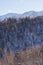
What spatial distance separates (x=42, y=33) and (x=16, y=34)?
2.07m

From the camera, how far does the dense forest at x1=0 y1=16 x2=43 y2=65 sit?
49.3ft

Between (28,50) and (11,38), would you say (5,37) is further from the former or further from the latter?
(28,50)

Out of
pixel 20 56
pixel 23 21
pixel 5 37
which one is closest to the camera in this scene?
pixel 20 56

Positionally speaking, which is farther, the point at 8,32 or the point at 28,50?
the point at 8,32

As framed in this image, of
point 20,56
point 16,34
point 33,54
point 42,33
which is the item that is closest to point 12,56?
point 20,56

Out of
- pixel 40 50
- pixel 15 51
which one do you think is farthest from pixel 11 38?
pixel 40 50

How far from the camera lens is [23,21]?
17.9 m

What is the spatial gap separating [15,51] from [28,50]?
0.90m

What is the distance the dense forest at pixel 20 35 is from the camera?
15.0 meters

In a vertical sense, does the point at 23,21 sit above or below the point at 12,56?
above

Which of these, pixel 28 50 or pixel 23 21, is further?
pixel 23 21

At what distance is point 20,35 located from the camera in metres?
16.5

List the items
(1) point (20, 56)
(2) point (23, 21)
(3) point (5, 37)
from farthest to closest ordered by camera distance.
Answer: (2) point (23, 21) → (3) point (5, 37) → (1) point (20, 56)

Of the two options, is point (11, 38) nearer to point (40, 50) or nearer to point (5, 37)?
point (5, 37)
